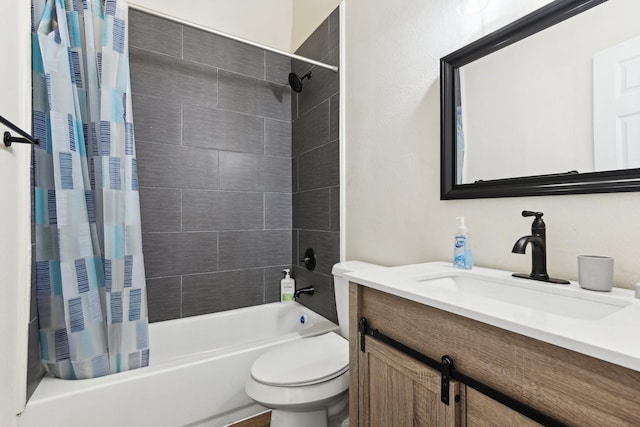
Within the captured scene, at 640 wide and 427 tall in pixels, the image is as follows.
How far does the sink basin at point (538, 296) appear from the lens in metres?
0.72

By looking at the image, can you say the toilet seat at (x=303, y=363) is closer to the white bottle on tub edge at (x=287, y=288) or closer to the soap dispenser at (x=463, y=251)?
the soap dispenser at (x=463, y=251)

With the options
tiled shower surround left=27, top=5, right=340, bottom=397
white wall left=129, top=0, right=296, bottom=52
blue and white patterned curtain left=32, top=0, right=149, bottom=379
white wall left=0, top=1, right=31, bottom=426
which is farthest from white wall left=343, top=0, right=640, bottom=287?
white wall left=0, top=1, right=31, bottom=426

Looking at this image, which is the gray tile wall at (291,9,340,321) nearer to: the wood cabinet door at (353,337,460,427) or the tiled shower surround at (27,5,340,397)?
the tiled shower surround at (27,5,340,397)

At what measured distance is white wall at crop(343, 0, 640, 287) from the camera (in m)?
0.86

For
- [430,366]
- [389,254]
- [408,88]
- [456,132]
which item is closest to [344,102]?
[408,88]

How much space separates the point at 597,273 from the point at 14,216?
174 cm

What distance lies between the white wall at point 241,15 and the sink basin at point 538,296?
220cm

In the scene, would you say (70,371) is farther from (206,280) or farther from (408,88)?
(408,88)

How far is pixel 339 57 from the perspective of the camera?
1.86 metres

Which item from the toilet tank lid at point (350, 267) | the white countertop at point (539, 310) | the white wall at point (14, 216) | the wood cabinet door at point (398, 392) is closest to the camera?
the white countertop at point (539, 310)

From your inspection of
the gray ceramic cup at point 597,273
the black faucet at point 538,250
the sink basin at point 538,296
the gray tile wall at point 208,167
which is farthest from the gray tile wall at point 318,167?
the gray ceramic cup at point 597,273

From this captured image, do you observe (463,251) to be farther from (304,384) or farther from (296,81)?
(296,81)

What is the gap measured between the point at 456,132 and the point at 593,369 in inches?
36.0

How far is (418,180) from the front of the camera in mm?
1359
